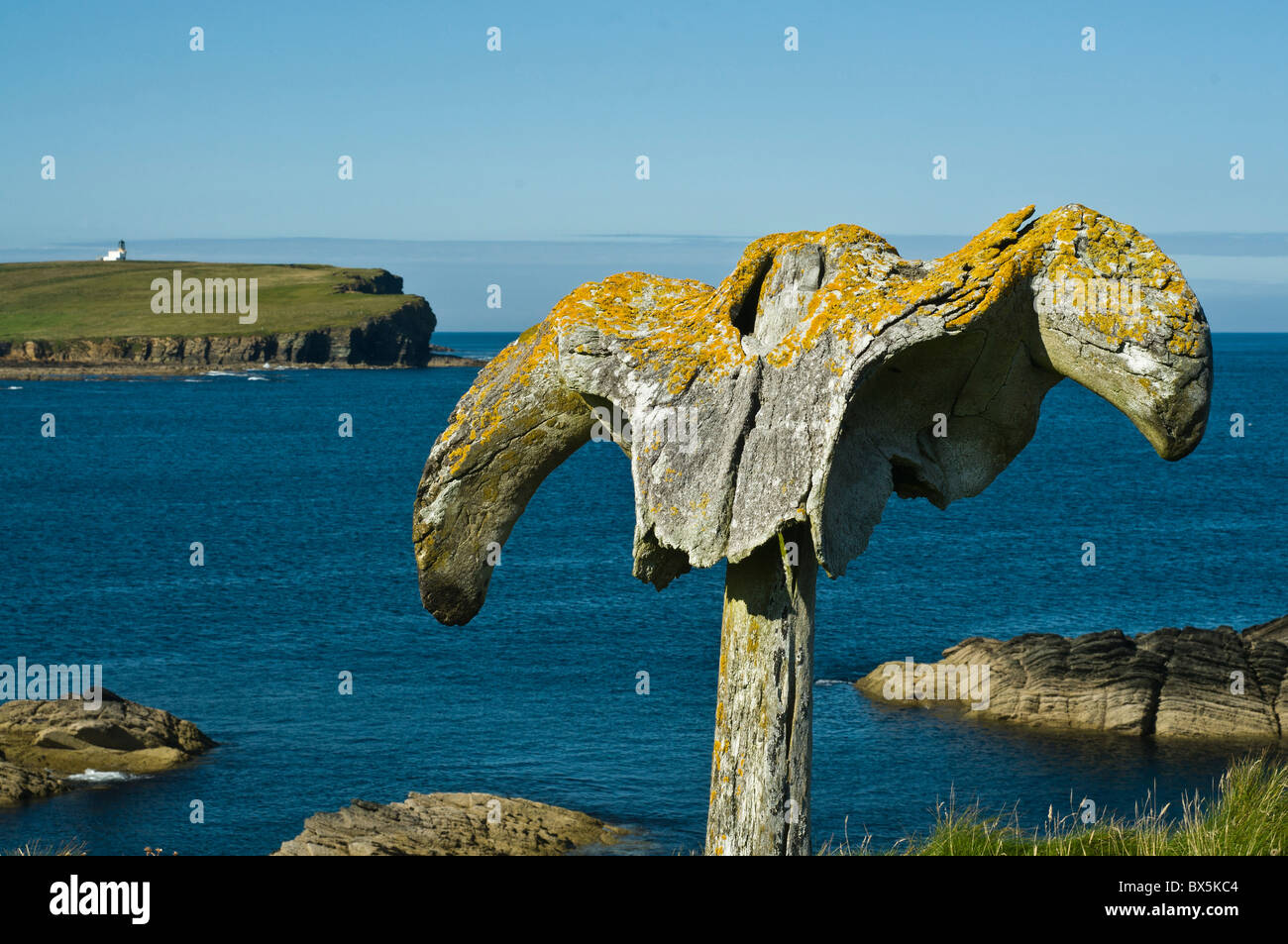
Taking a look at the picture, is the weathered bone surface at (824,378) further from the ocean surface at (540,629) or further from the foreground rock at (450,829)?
the ocean surface at (540,629)

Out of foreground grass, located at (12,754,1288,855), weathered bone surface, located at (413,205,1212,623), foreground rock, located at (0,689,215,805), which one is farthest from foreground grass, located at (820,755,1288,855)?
foreground rock, located at (0,689,215,805)

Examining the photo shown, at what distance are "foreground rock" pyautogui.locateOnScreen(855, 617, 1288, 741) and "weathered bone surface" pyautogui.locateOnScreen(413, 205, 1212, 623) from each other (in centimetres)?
3417

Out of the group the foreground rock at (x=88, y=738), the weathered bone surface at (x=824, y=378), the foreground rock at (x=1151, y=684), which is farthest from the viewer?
the foreground rock at (x=1151, y=684)

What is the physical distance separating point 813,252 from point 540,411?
2204 mm

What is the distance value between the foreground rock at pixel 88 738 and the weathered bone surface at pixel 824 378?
103ft

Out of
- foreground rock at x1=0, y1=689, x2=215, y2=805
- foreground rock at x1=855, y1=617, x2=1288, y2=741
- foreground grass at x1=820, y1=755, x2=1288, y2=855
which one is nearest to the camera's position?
foreground grass at x1=820, y1=755, x2=1288, y2=855

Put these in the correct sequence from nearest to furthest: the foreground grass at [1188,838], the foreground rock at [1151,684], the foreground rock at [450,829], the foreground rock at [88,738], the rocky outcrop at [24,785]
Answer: the foreground grass at [1188,838]
the foreground rock at [450,829]
the rocky outcrop at [24,785]
the foreground rock at [88,738]
the foreground rock at [1151,684]

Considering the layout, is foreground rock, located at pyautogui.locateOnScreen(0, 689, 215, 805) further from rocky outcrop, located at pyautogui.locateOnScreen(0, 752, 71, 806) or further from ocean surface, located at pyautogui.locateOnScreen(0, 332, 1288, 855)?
ocean surface, located at pyautogui.locateOnScreen(0, 332, 1288, 855)

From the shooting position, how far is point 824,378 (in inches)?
325

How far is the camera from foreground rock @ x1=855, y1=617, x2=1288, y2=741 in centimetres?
3994

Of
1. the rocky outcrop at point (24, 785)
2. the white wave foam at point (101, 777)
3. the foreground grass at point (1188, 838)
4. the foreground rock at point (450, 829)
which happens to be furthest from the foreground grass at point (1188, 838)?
the white wave foam at point (101, 777)

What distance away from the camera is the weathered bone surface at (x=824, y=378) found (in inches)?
320

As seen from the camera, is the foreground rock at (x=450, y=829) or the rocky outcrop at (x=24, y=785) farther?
the rocky outcrop at (x=24, y=785)

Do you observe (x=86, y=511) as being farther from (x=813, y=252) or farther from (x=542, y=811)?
(x=813, y=252)
